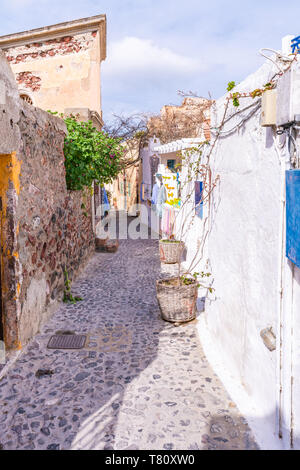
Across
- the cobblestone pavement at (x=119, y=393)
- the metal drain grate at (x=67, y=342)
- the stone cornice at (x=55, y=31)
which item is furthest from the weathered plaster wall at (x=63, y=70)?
the metal drain grate at (x=67, y=342)

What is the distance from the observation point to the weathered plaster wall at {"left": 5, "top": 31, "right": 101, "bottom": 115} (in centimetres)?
1041

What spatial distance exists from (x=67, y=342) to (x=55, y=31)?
30.6ft

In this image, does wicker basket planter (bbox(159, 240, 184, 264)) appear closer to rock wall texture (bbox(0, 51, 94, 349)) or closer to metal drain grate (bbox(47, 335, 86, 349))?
rock wall texture (bbox(0, 51, 94, 349))

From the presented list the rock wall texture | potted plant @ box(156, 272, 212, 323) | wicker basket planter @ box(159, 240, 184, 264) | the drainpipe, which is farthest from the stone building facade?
the drainpipe

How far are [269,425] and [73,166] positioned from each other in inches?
213

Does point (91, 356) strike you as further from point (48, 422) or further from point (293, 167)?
point (293, 167)

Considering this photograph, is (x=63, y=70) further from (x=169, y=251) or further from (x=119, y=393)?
(x=119, y=393)

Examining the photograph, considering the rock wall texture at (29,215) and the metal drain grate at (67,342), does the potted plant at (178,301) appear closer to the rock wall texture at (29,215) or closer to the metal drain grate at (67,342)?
the metal drain grate at (67,342)

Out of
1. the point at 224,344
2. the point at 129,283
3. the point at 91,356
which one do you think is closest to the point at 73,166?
the point at 129,283

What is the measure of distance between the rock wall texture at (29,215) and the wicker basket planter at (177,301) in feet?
5.62

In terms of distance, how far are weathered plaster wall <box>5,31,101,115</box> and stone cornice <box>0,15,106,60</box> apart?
105 millimetres

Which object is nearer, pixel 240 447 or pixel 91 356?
pixel 240 447

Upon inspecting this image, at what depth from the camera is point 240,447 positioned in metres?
2.70

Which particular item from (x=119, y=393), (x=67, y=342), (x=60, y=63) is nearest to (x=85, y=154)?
(x=67, y=342)
